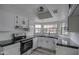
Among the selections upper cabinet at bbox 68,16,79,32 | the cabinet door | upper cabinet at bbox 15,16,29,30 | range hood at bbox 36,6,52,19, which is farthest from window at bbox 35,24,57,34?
the cabinet door

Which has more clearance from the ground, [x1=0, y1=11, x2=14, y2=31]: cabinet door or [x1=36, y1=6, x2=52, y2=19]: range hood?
[x1=36, y1=6, x2=52, y2=19]: range hood

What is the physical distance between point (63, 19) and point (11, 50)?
1980 millimetres

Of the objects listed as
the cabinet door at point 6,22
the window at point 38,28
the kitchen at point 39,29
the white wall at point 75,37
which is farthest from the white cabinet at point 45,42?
the cabinet door at point 6,22

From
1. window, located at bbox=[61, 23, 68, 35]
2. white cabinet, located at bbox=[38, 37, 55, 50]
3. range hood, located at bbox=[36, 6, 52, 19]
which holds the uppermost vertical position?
range hood, located at bbox=[36, 6, 52, 19]

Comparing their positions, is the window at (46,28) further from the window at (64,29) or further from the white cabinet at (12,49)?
the white cabinet at (12,49)

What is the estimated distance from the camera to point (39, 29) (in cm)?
282

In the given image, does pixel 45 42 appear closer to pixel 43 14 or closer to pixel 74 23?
pixel 43 14

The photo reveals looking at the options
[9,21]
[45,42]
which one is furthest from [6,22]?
[45,42]

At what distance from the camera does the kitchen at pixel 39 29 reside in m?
1.54

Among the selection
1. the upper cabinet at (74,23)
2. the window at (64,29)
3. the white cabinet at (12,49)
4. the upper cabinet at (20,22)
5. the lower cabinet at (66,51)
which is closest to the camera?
the lower cabinet at (66,51)

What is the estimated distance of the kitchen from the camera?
1.54 m

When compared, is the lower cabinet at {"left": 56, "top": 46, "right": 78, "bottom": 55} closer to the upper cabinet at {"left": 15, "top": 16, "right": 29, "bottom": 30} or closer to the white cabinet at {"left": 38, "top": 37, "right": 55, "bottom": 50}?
the white cabinet at {"left": 38, "top": 37, "right": 55, "bottom": 50}
